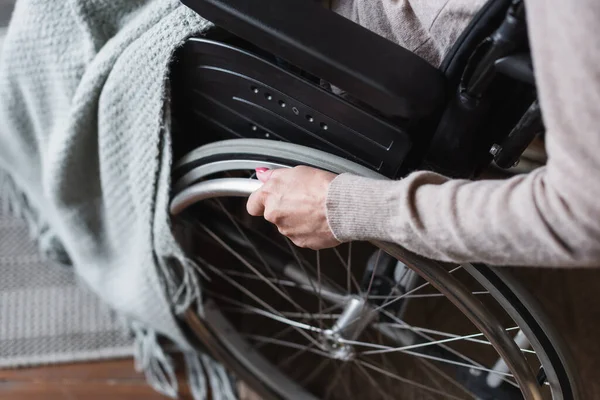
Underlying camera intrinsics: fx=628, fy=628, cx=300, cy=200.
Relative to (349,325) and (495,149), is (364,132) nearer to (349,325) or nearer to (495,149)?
(495,149)

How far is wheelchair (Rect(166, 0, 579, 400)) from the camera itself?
0.66 metres

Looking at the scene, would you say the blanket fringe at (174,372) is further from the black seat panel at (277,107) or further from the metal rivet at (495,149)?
the metal rivet at (495,149)

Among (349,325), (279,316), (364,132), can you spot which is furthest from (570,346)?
(364,132)

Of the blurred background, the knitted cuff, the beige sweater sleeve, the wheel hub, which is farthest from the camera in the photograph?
the blurred background

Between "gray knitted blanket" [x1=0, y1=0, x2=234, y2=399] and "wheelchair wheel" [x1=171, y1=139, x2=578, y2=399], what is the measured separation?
0.19ft

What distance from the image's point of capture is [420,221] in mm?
613

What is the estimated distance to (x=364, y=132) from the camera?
0.74 meters

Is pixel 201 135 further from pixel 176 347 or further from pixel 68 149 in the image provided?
pixel 176 347

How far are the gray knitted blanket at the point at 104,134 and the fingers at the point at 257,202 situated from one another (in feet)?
0.56

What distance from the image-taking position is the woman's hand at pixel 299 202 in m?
0.70

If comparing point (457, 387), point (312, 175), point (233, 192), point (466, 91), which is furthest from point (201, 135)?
point (457, 387)

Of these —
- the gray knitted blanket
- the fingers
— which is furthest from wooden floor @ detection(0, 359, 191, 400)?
the fingers

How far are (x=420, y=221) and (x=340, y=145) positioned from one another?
0.67 ft

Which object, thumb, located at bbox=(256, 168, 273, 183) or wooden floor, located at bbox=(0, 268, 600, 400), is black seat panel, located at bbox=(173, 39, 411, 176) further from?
wooden floor, located at bbox=(0, 268, 600, 400)
